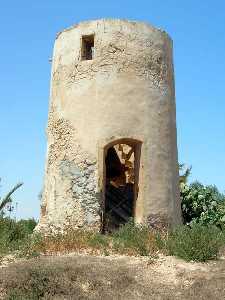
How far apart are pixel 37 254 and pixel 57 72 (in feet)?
19.4

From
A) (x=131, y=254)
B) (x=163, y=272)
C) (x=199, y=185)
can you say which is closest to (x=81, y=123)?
(x=131, y=254)

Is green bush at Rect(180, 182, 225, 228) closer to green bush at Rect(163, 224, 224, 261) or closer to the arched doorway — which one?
the arched doorway

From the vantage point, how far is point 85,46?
12.9 metres

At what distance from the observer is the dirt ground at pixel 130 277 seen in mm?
7184

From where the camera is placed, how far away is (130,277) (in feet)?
25.3

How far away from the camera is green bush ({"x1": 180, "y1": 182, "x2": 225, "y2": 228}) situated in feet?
53.1

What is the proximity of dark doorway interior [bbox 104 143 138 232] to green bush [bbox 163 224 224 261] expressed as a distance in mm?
2702

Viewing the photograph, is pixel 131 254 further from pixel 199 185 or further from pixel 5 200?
pixel 199 185

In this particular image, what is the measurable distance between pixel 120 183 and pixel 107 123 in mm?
3552

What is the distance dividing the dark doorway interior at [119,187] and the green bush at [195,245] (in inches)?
106

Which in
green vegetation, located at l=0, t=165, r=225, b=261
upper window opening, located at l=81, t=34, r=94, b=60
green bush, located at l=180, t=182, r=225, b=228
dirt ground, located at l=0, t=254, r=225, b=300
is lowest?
A: dirt ground, located at l=0, t=254, r=225, b=300

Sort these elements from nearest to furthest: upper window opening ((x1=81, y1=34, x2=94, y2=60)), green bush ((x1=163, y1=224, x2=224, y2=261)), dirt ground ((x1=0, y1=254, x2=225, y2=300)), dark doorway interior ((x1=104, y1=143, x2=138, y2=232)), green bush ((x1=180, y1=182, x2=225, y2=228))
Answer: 1. dirt ground ((x1=0, y1=254, x2=225, y2=300))
2. green bush ((x1=163, y1=224, x2=224, y2=261))
3. dark doorway interior ((x1=104, y1=143, x2=138, y2=232))
4. upper window opening ((x1=81, y1=34, x2=94, y2=60))
5. green bush ((x1=180, y1=182, x2=225, y2=228))

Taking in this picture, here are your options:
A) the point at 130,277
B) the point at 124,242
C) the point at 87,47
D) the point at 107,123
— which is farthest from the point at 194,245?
the point at 87,47

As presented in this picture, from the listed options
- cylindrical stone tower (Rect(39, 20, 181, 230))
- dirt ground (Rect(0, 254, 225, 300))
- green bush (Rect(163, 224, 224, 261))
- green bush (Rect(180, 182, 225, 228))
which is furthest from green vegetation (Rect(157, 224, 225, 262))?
green bush (Rect(180, 182, 225, 228))
